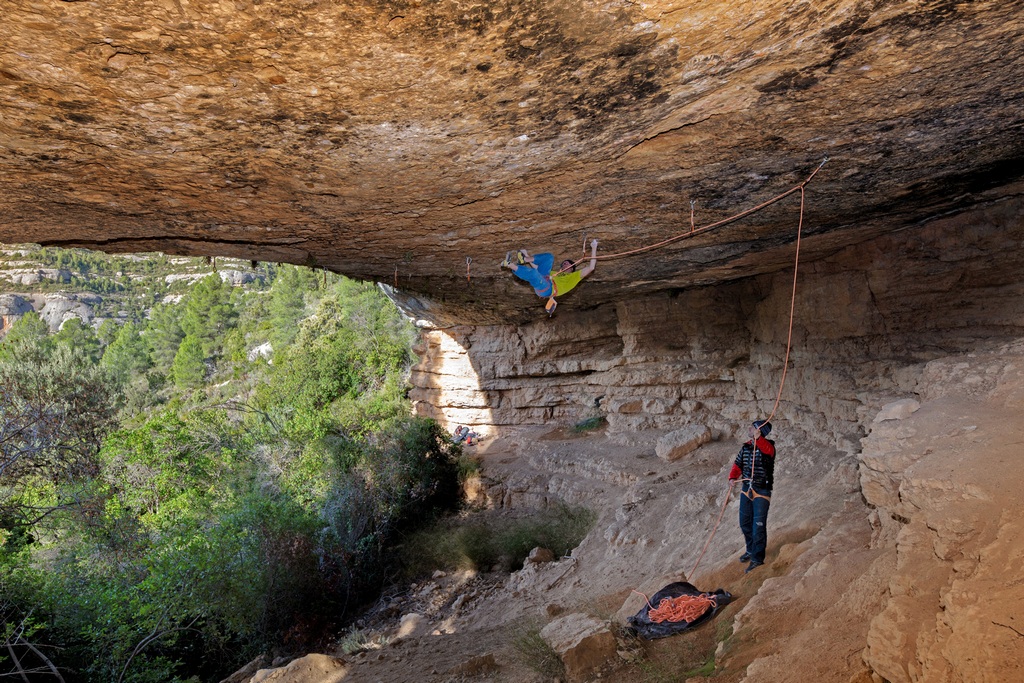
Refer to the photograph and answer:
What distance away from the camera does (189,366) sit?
1246 inches

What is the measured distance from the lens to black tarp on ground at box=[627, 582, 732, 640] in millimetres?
4316

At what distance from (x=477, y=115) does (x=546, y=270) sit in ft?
11.5

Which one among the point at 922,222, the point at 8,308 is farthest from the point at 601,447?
the point at 8,308

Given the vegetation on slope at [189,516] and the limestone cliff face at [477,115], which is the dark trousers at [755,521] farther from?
the vegetation on slope at [189,516]

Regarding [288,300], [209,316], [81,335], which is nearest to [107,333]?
[81,335]

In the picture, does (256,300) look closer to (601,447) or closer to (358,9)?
(601,447)

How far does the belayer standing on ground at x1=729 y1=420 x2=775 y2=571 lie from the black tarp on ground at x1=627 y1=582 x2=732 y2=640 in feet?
1.40

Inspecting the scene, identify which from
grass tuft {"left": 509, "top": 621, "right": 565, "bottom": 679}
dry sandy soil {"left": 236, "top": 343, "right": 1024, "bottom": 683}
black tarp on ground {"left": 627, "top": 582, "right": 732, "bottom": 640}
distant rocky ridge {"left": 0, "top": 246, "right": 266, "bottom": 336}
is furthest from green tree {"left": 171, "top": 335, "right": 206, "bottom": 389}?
black tarp on ground {"left": 627, "top": 582, "right": 732, "bottom": 640}

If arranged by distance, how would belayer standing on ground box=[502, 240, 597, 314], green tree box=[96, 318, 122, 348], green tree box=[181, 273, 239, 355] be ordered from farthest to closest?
green tree box=[96, 318, 122, 348]
green tree box=[181, 273, 239, 355]
belayer standing on ground box=[502, 240, 597, 314]

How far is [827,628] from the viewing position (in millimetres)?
3232

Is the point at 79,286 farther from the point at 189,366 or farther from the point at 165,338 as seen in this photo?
the point at 189,366

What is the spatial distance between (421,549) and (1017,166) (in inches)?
335

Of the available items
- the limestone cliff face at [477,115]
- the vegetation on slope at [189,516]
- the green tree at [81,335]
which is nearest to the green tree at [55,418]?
the vegetation on slope at [189,516]

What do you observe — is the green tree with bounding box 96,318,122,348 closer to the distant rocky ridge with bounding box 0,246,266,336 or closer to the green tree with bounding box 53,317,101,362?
the green tree with bounding box 53,317,101,362
